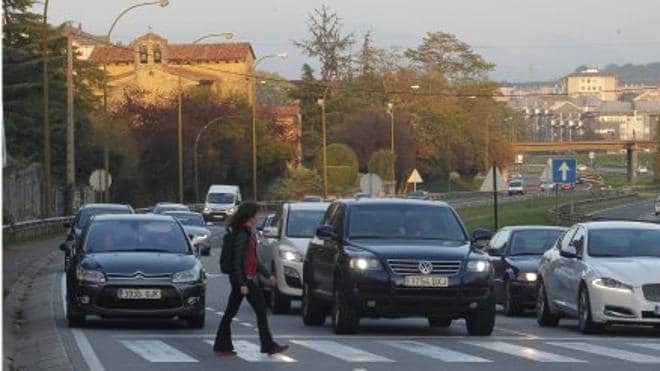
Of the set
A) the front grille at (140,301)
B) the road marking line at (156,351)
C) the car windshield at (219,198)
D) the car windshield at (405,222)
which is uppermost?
the car windshield at (405,222)

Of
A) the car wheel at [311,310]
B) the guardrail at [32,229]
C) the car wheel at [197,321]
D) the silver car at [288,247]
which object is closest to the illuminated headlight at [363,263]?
the car wheel at [311,310]

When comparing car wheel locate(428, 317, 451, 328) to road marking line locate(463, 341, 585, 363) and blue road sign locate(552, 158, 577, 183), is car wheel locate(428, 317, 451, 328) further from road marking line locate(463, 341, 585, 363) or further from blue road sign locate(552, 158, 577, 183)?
blue road sign locate(552, 158, 577, 183)

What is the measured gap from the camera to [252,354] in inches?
671

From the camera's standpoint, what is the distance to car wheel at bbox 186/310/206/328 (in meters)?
20.9

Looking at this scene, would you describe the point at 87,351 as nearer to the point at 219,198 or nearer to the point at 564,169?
the point at 564,169

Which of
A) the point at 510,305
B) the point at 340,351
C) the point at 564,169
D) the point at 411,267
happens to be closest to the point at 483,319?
the point at 411,267

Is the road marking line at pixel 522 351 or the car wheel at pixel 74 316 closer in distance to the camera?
the road marking line at pixel 522 351

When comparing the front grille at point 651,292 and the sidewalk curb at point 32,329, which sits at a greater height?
the front grille at point 651,292

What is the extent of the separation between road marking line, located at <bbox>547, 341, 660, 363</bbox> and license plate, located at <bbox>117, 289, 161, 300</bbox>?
4.94 metres

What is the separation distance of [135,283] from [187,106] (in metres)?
85.3

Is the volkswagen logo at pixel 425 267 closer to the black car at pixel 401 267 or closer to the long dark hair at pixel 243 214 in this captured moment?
the black car at pixel 401 267

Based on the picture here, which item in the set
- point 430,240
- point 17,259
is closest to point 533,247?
point 430,240

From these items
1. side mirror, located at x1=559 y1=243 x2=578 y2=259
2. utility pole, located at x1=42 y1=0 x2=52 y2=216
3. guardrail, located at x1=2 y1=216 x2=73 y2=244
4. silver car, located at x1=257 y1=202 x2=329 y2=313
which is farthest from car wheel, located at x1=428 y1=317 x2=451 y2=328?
utility pole, located at x1=42 y1=0 x2=52 y2=216

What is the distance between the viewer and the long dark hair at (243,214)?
54.8ft
